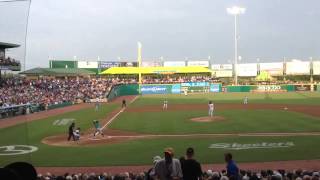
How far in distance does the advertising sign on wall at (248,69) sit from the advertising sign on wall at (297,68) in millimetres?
8850

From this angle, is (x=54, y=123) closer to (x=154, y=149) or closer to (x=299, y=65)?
(x=154, y=149)

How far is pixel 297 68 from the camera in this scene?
114 m

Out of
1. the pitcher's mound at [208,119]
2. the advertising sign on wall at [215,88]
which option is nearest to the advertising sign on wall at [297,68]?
the advertising sign on wall at [215,88]

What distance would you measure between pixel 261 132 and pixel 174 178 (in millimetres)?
21335

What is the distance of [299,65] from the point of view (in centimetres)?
11456

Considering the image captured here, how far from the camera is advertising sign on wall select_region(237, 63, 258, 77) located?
395 feet

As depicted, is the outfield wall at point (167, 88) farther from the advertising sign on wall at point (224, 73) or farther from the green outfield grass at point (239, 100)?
the advertising sign on wall at point (224, 73)

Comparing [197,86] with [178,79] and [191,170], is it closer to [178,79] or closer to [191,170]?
[178,79]

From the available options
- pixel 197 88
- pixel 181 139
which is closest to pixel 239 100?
pixel 197 88

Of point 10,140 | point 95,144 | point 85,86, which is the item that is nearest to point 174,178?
point 10,140

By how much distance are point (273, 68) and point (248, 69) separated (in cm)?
659

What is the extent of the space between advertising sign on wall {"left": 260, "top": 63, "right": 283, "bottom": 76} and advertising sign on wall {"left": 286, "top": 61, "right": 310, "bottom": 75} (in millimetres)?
2120

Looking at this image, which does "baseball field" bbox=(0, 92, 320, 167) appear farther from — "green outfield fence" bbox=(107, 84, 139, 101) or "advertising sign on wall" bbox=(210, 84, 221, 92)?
"advertising sign on wall" bbox=(210, 84, 221, 92)

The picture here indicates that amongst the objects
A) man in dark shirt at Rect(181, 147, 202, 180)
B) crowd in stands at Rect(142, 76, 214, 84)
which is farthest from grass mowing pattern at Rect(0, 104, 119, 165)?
crowd in stands at Rect(142, 76, 214, 84)
